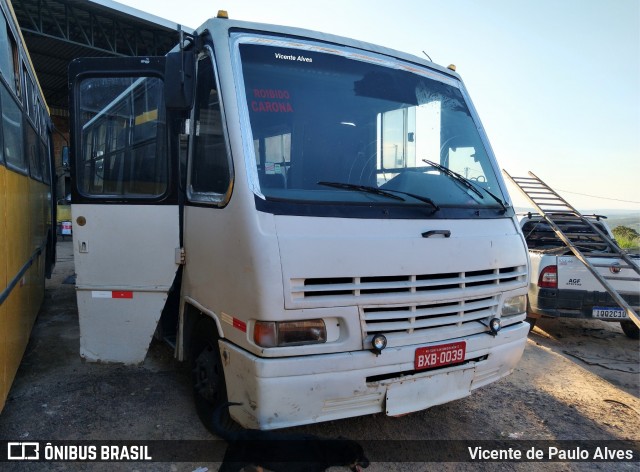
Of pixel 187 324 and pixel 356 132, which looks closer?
pixel 356 132

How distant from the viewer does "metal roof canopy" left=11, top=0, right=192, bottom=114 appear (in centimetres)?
1383

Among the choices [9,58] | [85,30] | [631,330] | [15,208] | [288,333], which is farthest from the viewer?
[85,30]

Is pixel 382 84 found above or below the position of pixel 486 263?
above

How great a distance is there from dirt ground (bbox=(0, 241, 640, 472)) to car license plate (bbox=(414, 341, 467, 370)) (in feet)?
2.47

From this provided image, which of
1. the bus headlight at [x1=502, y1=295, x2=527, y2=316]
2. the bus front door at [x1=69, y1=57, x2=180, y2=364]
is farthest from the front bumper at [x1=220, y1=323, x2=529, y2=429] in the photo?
the bus front door at [x1=69, y1=57, x2=180, y2=364]

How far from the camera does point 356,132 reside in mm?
3555

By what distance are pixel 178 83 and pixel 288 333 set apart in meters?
1.90

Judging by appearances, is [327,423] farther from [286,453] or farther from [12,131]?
[12,131]

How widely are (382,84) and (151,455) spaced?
315 centimetres

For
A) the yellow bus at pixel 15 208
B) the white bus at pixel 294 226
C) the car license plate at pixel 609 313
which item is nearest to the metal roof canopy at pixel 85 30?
the yellow bus at pixel 15 208

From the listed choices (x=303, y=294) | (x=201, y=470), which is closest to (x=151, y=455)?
(x=201, y=470)

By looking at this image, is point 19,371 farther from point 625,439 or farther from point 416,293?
point 625,439

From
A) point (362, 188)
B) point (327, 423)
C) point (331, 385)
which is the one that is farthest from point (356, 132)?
point (327, 423)

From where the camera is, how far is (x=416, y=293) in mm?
3135
